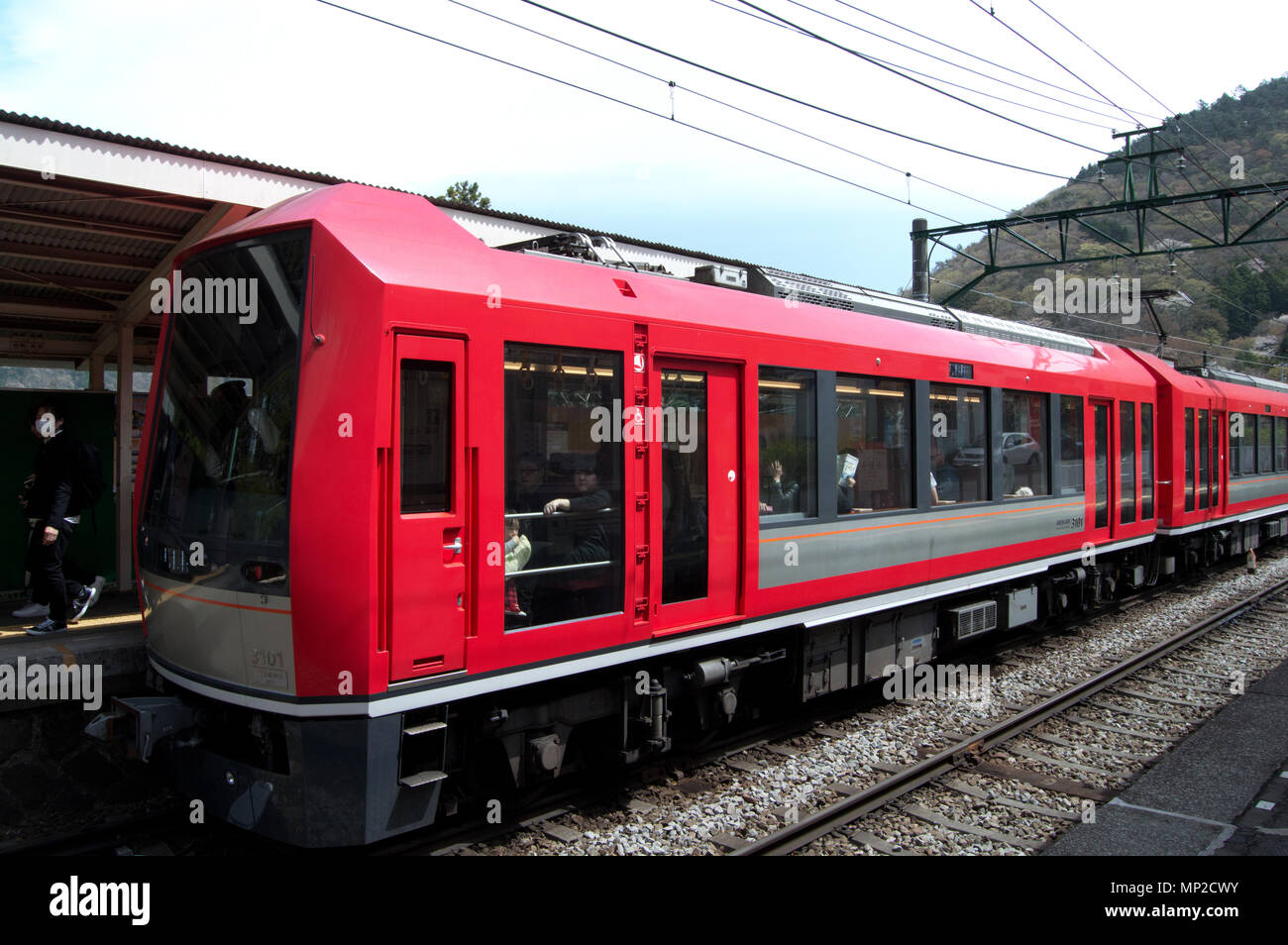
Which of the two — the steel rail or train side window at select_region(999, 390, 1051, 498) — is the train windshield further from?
train side window at select_region(999, 390, 1051, 498)

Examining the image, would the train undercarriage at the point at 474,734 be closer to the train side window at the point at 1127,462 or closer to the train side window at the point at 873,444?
the train side window at the point at 873,444

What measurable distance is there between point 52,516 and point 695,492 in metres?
4.54

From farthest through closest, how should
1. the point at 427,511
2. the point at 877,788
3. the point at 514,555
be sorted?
the point at 877,788 < the point at 514,555 < the point at 427,511

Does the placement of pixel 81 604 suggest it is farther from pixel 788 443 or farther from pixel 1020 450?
pixel 1020 450

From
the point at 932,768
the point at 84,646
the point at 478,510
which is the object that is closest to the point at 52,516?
the point at 84,646

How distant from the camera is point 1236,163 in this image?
569 inches

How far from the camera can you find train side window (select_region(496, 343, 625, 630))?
15.3 feet

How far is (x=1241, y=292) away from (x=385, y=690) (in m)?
74.7

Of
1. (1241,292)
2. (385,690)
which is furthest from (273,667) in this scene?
(1241,292)

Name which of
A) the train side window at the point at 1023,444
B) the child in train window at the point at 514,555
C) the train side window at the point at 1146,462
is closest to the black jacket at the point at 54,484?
the child in train window at the point at 514,555

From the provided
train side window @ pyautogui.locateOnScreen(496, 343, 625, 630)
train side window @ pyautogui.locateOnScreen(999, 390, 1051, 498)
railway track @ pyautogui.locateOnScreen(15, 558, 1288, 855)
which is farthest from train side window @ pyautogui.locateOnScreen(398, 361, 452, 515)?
train side window @ pyautogui.locateOnScreen(999, 390, 1051, 498)

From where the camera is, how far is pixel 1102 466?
1090 cm

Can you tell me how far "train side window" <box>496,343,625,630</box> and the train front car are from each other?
83 centimetres
